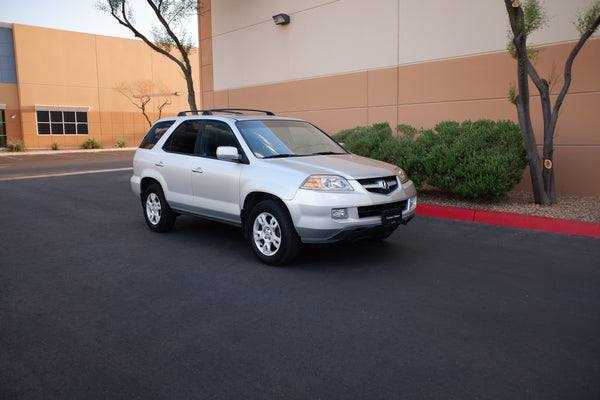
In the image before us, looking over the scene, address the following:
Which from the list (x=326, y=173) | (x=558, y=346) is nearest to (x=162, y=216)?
(x=326, y=173)

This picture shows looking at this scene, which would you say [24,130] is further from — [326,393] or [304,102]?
[326,393]

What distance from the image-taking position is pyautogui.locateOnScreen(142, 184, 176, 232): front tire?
751cm

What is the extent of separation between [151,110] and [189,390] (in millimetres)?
42167

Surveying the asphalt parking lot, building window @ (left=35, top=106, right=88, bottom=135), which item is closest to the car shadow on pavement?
the asphalt parking lot

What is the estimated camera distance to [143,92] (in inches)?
1615

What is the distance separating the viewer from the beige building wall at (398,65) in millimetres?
9922

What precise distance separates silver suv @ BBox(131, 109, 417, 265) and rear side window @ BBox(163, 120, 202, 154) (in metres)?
0.02

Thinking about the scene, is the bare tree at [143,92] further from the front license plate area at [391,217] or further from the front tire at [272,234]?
the front license plate area at [391,217]

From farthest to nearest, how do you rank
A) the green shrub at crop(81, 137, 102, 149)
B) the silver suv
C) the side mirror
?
the green shrub at crop(81, 137, 102, 149) < the side mirror < the silver suv

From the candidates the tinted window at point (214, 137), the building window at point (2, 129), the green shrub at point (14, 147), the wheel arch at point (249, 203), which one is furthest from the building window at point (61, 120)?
the wheel arch at point (249, 203)

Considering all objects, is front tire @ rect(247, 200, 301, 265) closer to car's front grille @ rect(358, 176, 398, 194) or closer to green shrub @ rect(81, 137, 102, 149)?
car's front grille @ rect(358, 176, 398, 194)

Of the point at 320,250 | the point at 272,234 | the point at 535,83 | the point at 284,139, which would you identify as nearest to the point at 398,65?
the point at 535,83

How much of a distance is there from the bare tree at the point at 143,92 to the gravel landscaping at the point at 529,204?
3546 centimetres

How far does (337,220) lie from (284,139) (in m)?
1.76
